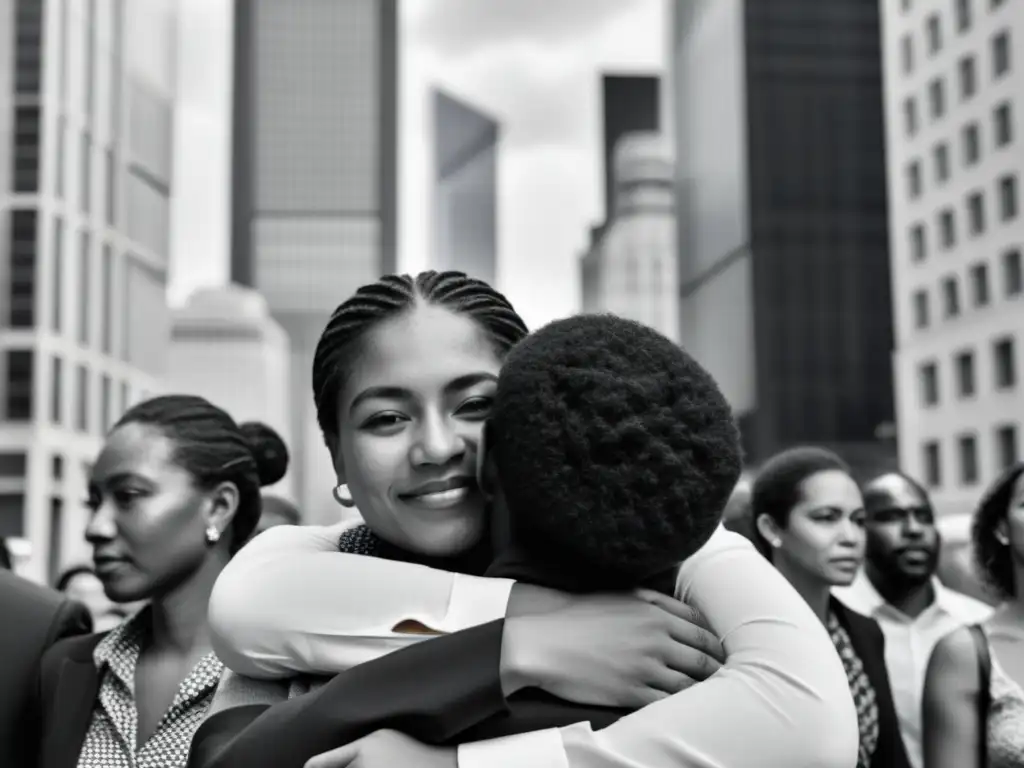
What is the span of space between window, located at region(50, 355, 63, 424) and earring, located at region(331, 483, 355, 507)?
5581 cm

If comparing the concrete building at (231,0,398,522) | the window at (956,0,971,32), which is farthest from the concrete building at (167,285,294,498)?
the window at (956,0,971,32)

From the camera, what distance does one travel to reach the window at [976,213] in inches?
1598

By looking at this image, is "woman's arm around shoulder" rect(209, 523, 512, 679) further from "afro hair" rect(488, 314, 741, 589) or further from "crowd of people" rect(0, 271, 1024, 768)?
"afro hair" rect(488, 314, 741, 589)

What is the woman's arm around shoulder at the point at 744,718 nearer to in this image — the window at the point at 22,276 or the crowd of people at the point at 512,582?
the crowd of people at the point at 512,582

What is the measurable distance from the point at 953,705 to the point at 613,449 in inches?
116

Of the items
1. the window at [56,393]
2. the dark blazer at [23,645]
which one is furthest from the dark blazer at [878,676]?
the window at [56,393]

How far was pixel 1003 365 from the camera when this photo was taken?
128 feet

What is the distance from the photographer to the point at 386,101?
16000 centimetres

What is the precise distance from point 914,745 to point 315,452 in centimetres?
15025

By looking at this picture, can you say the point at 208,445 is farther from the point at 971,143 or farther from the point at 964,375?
the point at 971,143

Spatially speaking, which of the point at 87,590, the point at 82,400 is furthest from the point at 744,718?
the point at 82,400

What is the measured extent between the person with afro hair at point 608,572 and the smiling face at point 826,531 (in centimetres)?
343

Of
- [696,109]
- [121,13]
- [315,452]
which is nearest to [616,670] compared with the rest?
[121,13]

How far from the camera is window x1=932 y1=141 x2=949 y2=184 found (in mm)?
43000
